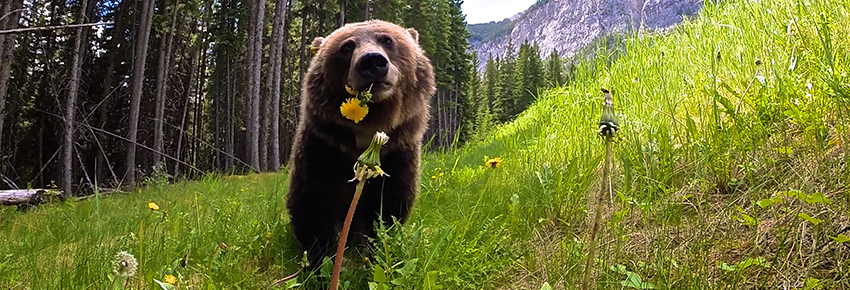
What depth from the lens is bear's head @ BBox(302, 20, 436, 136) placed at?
2541 mm

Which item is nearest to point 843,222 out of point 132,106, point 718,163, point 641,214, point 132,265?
point 718,163

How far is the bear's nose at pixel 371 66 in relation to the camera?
250 cm

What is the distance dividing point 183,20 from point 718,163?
83.6 ft

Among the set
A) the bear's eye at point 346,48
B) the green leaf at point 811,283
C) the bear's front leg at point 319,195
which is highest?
the bear's eye at point 346,48

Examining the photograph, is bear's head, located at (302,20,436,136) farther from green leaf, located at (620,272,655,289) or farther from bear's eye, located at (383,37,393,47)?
green leaf, located at (620,272,655,289)

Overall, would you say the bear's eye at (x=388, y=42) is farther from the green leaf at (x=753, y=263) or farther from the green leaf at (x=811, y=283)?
the green leaf at (x=811, y=283)

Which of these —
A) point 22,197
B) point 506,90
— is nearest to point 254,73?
point 22,197

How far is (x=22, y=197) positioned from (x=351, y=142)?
6.46 m

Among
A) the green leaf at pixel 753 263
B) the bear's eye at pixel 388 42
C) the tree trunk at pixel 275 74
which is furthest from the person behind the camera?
the tree trunk at pixel 275 74

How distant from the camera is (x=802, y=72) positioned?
2363 millimetres

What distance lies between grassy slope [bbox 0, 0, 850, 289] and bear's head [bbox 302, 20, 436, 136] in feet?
2.15

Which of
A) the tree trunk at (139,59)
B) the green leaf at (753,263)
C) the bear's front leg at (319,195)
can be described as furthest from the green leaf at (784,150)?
the tree trunk at (139,59)

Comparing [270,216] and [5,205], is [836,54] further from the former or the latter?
[5,205]

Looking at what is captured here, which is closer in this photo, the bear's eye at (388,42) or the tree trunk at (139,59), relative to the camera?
the bear's eye at (388,42)
